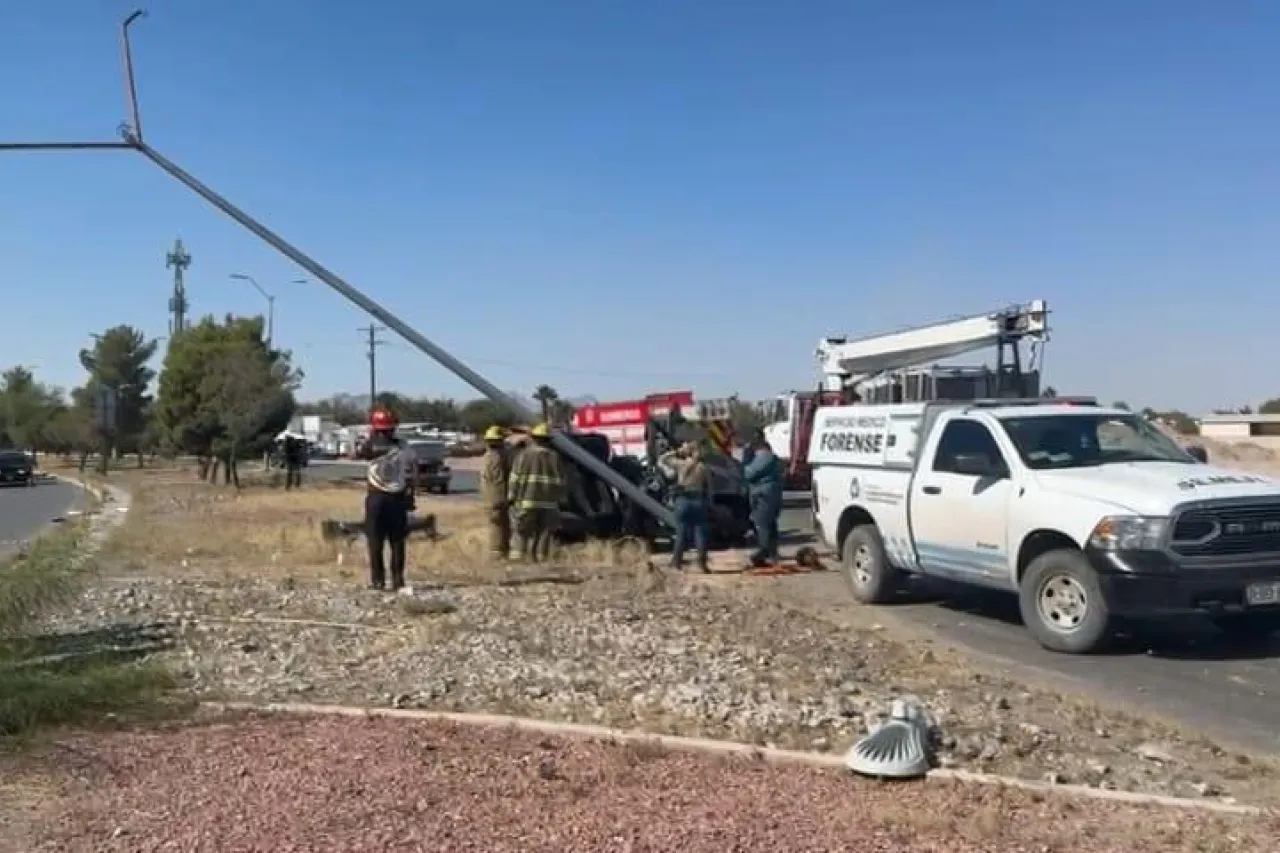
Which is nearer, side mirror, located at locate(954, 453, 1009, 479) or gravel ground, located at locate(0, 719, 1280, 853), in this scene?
gravel ground, located at locate(0, 719, 1280, 853)

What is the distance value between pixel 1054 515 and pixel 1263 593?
1.57 metres

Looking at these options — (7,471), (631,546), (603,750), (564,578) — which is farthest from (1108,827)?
(7,471)

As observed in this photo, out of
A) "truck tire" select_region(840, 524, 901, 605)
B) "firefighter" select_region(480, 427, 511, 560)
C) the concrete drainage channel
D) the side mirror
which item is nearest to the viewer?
the side mirror

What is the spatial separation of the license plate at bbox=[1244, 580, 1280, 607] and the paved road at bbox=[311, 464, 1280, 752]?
1.54 feet

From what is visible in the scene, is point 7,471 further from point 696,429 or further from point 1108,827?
point 1108,827

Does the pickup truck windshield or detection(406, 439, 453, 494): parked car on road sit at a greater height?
the pickup truck windshield

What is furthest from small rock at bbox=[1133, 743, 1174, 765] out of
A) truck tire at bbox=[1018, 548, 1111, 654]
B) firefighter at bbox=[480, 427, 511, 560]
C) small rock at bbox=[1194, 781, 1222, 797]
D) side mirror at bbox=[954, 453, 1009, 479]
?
firefighter at bbox=[480, 427, 511, 560]

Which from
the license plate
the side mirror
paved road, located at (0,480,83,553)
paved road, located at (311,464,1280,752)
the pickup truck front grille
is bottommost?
paved road, located at (311,464,1280,752)

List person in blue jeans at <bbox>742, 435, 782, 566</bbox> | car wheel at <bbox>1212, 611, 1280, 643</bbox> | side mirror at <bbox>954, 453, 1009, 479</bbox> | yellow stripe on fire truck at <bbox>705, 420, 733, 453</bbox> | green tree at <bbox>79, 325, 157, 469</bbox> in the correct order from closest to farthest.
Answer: car wheel at <bbox>1212, 611, 1280, 643</bbox>
side mirror at <bbox>954, 453, 1009, 479</bbox>
person in blue jeans at <bbox>742, 435, 782, 566</bbox>
yellow stripe on fire truck at <bbox>705, 420, 733, 453</bbox>
green tree at <bbox>79, 325, 157, 469</bbox>

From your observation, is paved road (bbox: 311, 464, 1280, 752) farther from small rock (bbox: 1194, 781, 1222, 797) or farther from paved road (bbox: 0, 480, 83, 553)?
paved road (bbox: 0, 480, 83, 553)

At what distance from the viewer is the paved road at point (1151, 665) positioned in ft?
27.6

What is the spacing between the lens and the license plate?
9.98m

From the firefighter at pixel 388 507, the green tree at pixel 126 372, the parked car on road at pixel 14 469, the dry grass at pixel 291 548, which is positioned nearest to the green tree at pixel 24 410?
the green tree at pixel 126 372

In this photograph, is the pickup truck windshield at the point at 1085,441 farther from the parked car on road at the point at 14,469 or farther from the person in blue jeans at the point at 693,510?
the parked car on road at the point at 14,469
